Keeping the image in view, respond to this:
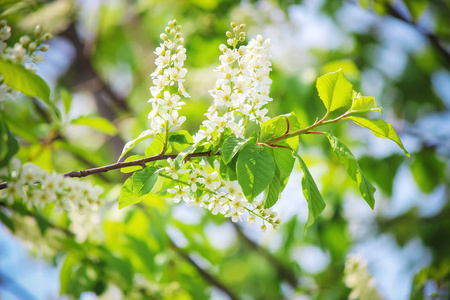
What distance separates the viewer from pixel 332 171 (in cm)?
322

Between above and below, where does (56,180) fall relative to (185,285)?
above

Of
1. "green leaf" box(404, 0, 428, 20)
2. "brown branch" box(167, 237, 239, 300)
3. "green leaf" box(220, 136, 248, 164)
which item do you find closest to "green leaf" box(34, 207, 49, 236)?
"green leaf" box(220, 136, 248, 164)

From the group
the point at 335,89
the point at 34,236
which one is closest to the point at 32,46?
the point at 335,89

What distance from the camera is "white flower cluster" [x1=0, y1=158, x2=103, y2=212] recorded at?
101cm

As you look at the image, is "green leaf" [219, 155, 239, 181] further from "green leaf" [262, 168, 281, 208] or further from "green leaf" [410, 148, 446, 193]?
"green leaf" [410, 148, 446, 193]

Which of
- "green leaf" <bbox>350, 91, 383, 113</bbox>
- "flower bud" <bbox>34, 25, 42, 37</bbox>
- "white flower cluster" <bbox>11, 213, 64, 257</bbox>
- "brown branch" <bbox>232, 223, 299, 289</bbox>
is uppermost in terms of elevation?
"flower bud" <bbox>34, 25, 42, 37</bbox>

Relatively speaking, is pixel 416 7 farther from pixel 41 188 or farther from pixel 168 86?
pixel 41 188

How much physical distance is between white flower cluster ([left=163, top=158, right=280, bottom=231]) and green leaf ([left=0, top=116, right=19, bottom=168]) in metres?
0.38

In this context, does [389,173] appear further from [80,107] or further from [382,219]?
[80,107]

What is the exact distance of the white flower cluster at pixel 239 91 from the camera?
3.39 feet

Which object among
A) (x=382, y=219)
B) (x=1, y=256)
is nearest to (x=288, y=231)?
(x=382, y=219)

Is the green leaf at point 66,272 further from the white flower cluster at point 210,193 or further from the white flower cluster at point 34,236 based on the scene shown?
the white flower cluster at point 210,193

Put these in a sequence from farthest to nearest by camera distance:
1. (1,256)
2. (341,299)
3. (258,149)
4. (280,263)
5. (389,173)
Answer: (280,263), (1,256), (389,173), (341,299), (258,149)

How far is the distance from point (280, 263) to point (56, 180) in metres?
3.32
